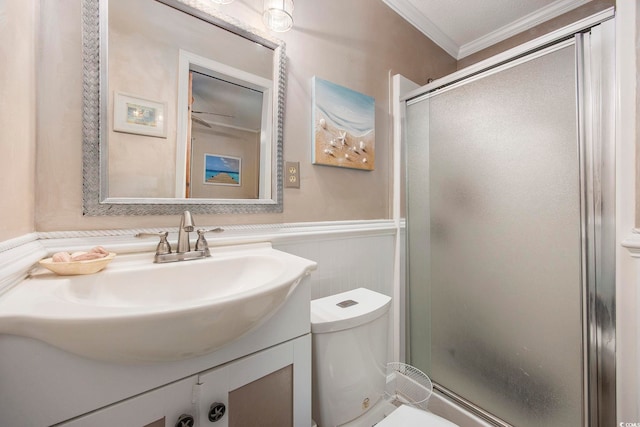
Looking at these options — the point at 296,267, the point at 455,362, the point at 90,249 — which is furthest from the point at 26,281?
the point at 455,362

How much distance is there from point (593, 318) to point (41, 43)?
1977 mm

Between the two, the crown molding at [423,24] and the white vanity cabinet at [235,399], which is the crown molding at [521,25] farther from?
the white vanity cabinet at [235,399]

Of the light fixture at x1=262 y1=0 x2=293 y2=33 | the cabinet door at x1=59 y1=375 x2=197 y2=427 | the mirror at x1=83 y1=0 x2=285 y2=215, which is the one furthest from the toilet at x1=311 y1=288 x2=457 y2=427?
the light fixture at x1=262 y1=0 x2=293 y2=33

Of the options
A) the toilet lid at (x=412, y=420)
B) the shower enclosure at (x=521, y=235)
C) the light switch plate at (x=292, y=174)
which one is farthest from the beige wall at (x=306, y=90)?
the toilet lid at (x=412, y=420)

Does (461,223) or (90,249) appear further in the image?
(461,223)

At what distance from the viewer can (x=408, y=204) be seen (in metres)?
1.55

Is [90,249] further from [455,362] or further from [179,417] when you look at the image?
[455,362]

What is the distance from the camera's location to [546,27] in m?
1.64

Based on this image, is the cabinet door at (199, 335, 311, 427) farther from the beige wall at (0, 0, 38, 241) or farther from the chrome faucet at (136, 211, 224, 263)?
the beige wall at (0, 0, 38, 241)

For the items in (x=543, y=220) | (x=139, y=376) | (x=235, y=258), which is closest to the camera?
(x=139, y=376)

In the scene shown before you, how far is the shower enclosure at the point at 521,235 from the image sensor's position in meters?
0.93

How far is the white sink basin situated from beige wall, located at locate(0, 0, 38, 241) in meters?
0.16

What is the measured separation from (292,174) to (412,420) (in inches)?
39.2

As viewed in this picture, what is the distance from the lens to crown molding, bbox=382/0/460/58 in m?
1.54
